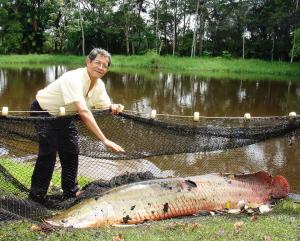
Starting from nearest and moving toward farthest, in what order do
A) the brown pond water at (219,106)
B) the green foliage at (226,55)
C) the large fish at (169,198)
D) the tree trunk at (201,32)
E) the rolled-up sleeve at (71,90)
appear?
1. the large fish at (169,198)
2. the rolled-up sleeve at (71,90)
3. the brown pond water at (219,106)
4. the green foliage at (226,55)
5. the tree trunk at (201,32)

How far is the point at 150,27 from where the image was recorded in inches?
2382

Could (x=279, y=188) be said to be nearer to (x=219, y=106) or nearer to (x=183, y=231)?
(x=183, y=231)

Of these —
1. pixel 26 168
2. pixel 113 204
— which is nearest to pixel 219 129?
pixel 113 204

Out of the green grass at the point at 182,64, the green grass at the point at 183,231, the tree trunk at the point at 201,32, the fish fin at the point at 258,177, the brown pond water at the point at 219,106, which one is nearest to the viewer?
the green grass at the point at 183,231

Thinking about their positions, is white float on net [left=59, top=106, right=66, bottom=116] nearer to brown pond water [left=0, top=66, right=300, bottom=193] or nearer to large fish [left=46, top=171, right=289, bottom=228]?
large fish [left=46, top=171, right=289, bottom=228]

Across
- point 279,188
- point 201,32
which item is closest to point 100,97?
point 279,188

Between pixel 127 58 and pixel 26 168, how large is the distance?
139 ft

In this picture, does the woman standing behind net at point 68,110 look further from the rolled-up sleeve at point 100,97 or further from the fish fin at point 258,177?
the fish fin at point 258,177

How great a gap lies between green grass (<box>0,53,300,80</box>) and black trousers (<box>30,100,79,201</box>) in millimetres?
37472

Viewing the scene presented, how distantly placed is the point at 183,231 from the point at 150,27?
2268 inches

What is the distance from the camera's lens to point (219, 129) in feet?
21.6

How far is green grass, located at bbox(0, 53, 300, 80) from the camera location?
43.9m

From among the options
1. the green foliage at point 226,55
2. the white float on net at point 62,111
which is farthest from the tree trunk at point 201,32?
the white float on net at point 62,111

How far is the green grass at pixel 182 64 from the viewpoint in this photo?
43875 mm
